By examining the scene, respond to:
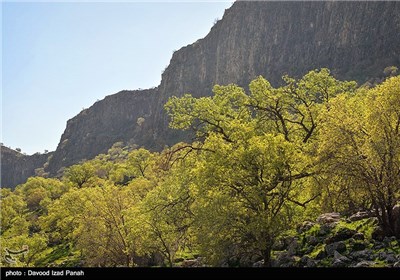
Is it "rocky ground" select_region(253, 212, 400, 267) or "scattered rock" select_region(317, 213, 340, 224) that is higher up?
"scattered rock" select_region(317, 213, 340, 224)

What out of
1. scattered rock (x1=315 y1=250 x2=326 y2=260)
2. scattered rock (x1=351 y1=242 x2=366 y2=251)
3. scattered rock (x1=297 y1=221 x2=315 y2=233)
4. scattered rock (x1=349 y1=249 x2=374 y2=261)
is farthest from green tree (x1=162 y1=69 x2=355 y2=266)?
scattered rock (x1=349 y1=249 x2=374 y2=261)

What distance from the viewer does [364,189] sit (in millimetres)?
23047

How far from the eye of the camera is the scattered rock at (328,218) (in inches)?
1180

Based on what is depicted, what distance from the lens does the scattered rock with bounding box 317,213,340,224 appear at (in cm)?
2997

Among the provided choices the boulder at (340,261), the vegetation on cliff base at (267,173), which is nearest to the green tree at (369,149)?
the vegetation on cliff base at (267,173)

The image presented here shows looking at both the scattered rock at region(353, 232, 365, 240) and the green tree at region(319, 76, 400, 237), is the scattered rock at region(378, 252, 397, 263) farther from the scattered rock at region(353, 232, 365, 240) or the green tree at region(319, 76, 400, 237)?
the scattered rock at region(353, 232, 365, 240)

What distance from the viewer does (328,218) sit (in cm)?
3023

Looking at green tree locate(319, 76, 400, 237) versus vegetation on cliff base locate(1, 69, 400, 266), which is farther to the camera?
vegetation on cliff base locate(1, 69, 400, 266)

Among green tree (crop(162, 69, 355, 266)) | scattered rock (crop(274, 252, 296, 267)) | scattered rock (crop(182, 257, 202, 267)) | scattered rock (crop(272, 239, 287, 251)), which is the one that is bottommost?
scattered rock (crop(182, 257, 202, 267))

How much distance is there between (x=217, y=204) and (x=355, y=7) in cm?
17532

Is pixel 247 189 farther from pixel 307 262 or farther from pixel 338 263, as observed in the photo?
pixel 338 263
